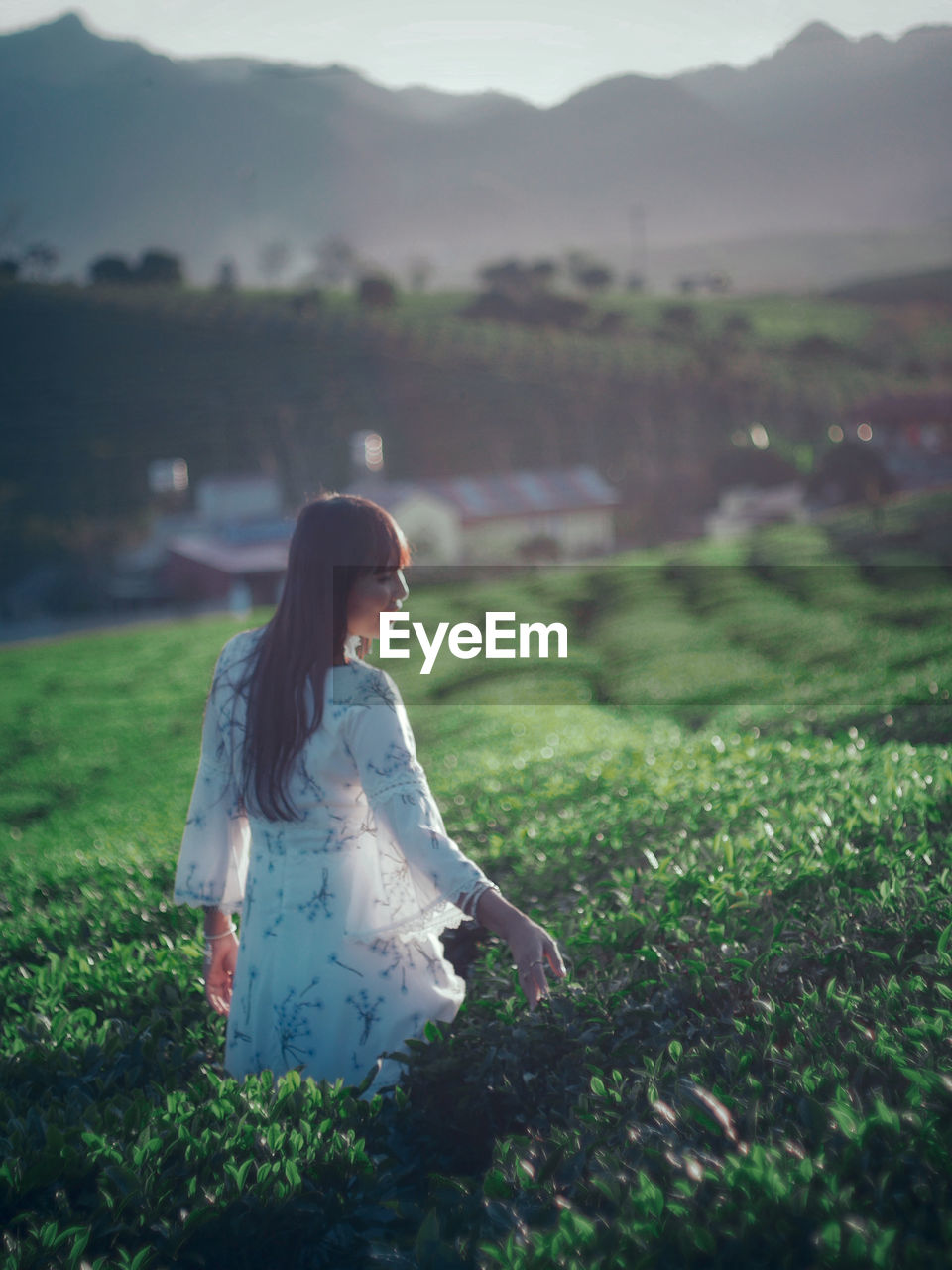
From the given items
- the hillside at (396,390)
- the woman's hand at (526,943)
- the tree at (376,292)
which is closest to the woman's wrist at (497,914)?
the woman's hand at (526,943)

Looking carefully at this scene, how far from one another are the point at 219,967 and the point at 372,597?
41.0 inches

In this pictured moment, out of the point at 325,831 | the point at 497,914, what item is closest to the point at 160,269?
the point at 325,831

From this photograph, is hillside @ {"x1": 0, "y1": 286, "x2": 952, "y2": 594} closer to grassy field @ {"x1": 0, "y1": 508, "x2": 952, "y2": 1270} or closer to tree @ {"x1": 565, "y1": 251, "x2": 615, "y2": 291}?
tree @ {"x1": 565, "y1": 251, "x2": 615, "y2": 291}

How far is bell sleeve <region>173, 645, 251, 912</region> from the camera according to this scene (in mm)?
2363

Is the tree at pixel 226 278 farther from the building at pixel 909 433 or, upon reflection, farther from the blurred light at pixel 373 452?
the building at pixel 909 433

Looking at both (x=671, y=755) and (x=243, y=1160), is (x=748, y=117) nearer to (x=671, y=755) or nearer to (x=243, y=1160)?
(x=671, y=755)

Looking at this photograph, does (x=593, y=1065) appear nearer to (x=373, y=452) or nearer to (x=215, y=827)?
(x=215, y=827)

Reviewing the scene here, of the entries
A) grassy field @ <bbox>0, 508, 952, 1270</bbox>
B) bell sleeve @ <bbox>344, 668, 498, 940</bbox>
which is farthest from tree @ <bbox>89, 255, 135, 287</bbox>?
bell sleeve @ <bbox>344, 668, 498, 940</bbox>

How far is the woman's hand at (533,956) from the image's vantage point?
1.88 metres

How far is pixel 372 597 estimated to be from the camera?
2213mm

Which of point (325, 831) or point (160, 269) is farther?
point (160, 269)

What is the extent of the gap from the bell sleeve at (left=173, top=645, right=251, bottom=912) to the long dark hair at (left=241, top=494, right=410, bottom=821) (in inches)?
6.8

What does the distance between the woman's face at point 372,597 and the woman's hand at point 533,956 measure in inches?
28.9

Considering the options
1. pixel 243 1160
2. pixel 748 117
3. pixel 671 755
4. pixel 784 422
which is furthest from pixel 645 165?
pixel 243 1160
